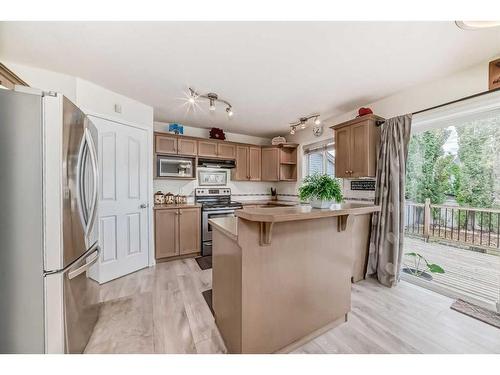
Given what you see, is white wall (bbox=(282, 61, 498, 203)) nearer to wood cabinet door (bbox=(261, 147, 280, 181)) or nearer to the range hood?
wood cabinet door (bbox=(261, 147, 280, 181))

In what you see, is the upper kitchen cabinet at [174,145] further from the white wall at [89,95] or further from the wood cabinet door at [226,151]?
the wood cabinet door at [226,151]

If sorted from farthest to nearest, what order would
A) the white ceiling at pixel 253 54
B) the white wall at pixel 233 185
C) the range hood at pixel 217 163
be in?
the range hood at pixel 217 163, the white wall at pixel 233 185, the white ceiling at pixel 253 54

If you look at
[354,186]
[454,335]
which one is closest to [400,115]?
[354,186]

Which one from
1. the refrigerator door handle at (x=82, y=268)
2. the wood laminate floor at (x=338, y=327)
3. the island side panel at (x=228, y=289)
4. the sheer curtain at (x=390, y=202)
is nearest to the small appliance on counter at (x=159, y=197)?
the wood laminate floor at (x=338, y=327)

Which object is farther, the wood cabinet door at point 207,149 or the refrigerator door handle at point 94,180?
the wood cabinet door at point 207,149

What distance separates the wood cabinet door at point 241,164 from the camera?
4223mm

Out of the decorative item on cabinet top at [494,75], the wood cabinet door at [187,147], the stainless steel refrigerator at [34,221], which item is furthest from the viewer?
the wood cabinet door at [187,147]

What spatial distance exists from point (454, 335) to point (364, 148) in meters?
2.02

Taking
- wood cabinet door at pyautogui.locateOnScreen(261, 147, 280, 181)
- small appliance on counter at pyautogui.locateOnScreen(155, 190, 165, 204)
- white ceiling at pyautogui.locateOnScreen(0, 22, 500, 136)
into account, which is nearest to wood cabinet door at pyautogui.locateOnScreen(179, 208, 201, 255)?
small appliance on counter at pyautogui.locateOnScreen(155, 190, 165, 204)

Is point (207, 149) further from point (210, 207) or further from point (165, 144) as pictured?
point (210, 207)

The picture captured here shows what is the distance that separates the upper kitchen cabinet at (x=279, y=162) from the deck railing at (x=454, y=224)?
2.22 meters

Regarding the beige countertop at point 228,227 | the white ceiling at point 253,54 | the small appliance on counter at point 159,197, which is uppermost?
the white ceiling at point 253,54
